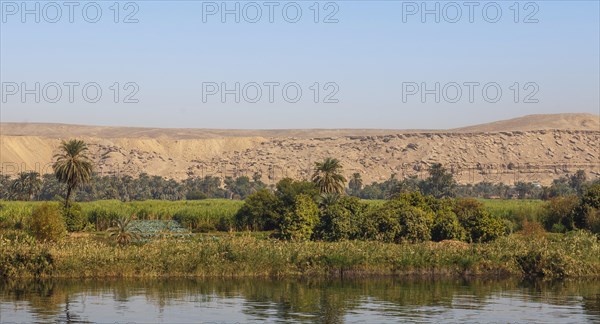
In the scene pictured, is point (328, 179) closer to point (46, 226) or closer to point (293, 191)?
point (293, 191)

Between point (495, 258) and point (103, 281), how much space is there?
30920 millimetres

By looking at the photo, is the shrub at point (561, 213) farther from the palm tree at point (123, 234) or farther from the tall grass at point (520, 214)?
the palm tree at point (123, 234)

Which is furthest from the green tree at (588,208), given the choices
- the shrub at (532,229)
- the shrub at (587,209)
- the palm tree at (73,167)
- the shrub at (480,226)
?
the palm tree at (73,167)

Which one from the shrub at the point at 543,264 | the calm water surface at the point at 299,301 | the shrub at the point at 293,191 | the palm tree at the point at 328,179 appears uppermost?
the palm tree at the point at 328,179

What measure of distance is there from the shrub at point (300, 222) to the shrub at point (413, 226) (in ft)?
30.9

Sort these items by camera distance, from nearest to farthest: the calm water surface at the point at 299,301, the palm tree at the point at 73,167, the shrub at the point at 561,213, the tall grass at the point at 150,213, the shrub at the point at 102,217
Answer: the calm water surface at the point at 299,301 → the shrub at the point at 561,213 → the palm tree at the point at 73,167 → the tall grass at the point at 150,213 → the shrub at the point at 102,217

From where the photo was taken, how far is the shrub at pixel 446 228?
8650cm

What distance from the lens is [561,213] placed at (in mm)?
107438

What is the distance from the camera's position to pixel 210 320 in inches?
2133

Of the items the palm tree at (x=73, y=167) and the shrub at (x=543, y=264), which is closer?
the shrub at (x=543, y=264)

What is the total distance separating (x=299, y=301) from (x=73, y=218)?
47955 millimetres

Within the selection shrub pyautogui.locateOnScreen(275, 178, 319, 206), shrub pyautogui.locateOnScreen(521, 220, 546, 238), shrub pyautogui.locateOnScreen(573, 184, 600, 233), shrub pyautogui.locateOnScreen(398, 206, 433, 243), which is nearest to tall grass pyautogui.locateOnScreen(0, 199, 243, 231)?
shrub pyautogui.locateOnScreen(275, 178, 319, 206)

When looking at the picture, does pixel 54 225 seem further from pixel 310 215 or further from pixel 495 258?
pixel 495 258

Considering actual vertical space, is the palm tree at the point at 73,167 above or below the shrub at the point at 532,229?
above
